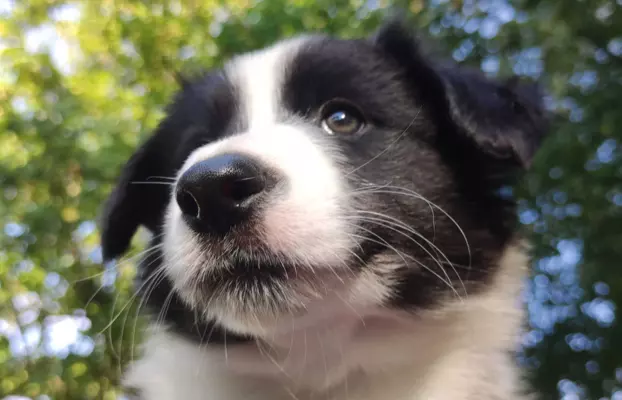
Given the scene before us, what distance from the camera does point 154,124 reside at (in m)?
3.04

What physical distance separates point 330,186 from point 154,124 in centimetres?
190

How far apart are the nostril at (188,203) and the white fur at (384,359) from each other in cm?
41

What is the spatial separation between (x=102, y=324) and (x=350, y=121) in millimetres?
2198

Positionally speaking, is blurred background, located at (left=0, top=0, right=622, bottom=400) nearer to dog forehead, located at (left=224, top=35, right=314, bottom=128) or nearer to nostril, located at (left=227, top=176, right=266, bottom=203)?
dog forehead, located at (left=224, top=35, right=314, bottom=128)

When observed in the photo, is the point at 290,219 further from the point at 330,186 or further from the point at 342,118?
the point at 342,118

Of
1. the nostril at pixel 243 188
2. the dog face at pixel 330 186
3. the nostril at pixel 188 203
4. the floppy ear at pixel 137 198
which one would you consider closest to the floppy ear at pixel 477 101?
the dog face at pixel 330 186

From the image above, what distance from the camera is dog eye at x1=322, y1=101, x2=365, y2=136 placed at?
1.63m

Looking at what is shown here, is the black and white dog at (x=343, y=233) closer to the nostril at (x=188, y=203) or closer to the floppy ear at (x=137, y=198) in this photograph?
the nostril at (x=188, y=203)

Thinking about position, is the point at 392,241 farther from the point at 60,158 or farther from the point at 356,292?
the point at 60,158

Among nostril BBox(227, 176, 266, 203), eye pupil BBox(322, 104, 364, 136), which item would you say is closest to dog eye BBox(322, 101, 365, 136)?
eye pupil BBox(322, 104, 364, 136)

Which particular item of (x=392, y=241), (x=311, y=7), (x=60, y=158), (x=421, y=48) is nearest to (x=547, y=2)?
(x=311, y=7)

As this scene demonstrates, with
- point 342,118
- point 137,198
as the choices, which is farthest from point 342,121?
point 137,198

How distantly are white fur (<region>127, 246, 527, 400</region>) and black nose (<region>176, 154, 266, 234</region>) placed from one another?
0.38 metres

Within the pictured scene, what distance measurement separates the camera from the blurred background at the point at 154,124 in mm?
3107
